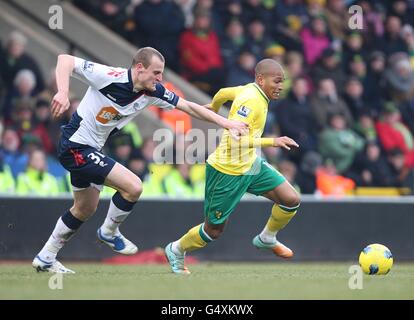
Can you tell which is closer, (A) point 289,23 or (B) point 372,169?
(B) point 372,169

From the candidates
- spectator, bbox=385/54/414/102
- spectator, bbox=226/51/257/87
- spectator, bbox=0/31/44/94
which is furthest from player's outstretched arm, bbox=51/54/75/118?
spectator, bbox=385/54/414/102

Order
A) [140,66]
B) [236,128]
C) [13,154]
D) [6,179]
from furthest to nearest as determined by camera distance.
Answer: [13,154] → [6,179] → [140,66] → [236,128]

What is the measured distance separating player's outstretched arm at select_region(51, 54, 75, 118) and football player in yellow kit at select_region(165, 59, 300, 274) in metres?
1.61

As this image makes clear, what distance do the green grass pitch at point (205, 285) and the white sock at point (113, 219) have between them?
431 mm

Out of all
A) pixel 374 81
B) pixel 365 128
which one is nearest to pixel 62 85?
pixel 365 128

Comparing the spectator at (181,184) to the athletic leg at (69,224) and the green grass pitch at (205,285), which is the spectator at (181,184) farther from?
the athletic leg at (69,224)

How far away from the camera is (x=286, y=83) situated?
16328 millimetres

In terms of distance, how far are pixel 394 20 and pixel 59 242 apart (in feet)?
32.4

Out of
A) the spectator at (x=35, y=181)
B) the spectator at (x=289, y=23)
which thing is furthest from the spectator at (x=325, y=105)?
the spectator at (x=35, y=181)

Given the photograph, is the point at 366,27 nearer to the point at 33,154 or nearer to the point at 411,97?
the point at 411,97

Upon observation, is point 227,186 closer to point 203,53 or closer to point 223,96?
point 223,96

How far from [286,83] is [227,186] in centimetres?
648

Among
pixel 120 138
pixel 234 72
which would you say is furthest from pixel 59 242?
pixel 234 72

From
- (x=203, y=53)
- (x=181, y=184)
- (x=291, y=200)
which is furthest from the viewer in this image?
(x=203, y=53)
